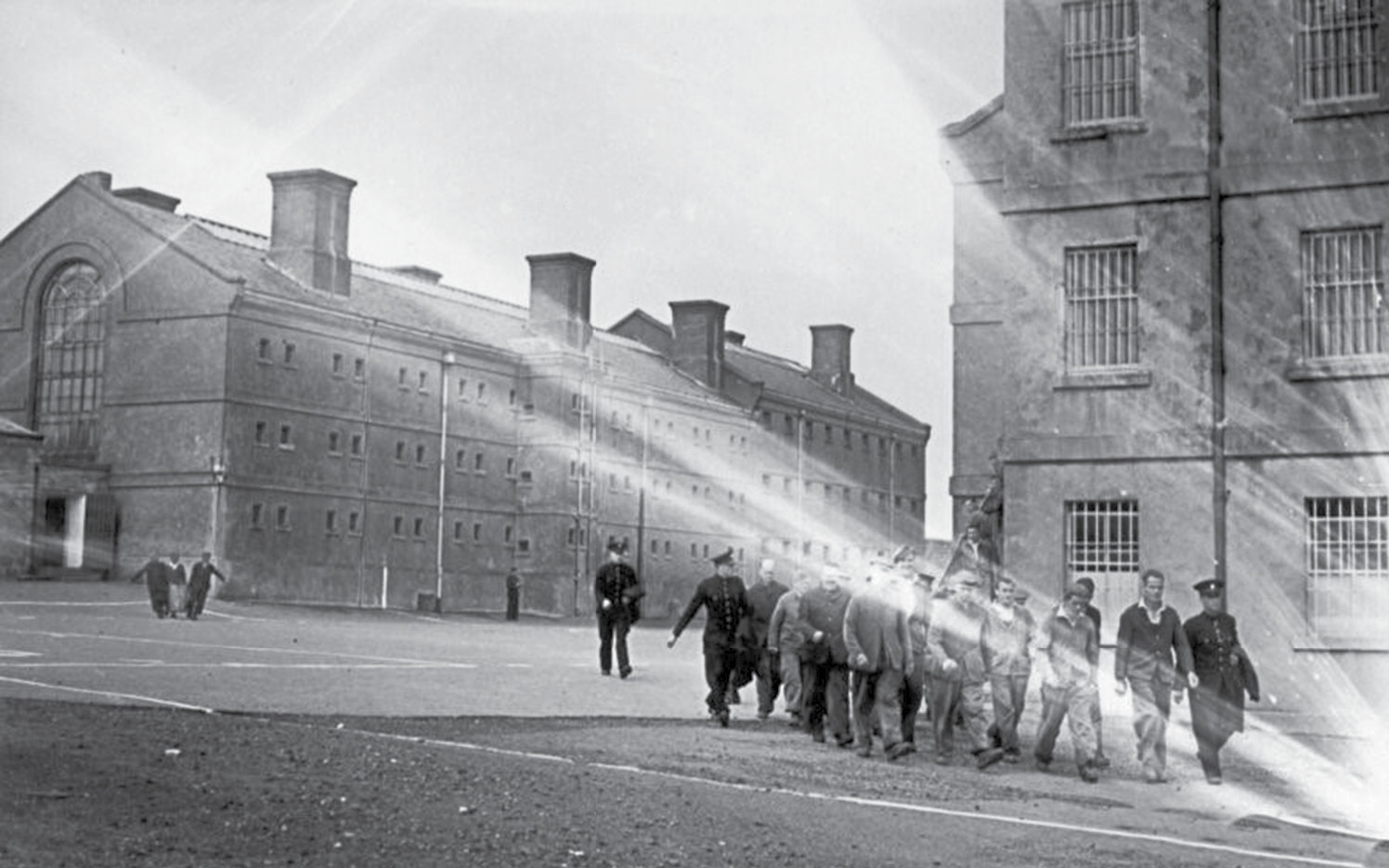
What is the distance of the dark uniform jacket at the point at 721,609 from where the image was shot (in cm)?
1997

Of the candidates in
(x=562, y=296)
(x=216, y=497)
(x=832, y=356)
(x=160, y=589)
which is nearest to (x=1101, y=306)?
(x=160, y=589)

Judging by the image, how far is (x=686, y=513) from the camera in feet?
267

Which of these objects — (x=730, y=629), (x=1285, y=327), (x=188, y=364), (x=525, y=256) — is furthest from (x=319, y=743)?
(x=525, y=256)

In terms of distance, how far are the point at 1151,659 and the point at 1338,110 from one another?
10.3 meters

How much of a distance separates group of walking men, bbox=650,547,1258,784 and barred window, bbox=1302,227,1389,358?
7.58 m

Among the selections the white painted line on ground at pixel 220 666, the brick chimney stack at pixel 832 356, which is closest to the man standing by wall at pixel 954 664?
the white painted line on ground at pixel 220 666

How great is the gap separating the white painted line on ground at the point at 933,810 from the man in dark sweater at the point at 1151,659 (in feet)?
Answer: 13.9

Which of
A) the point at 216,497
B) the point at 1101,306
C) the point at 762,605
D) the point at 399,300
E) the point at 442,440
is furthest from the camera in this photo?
the point at 399,300

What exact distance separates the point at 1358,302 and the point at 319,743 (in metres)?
15.9

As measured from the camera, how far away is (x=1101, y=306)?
978 inches

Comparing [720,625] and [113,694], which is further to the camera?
[720,625]

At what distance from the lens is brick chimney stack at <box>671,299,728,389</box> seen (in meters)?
87.7

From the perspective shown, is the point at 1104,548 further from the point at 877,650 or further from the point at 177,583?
the point at 177,583

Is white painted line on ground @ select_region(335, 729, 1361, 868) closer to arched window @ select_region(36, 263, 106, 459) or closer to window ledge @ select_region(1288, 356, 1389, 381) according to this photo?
window ledge @ select_region(1288, 356, 1389, 381)
